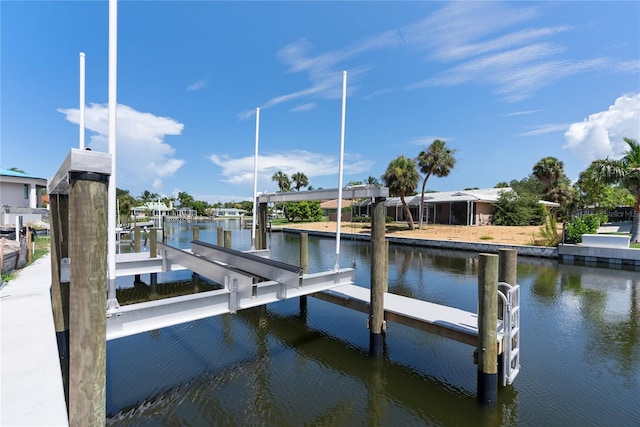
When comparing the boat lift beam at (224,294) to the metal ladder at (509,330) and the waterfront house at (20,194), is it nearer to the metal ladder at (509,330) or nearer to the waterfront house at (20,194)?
the metal ladder at (509,330)

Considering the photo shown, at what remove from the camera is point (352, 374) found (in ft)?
20.4

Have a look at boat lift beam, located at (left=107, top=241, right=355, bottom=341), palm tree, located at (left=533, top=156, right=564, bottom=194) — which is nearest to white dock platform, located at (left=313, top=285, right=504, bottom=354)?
boat lift beam, located at (left=107, top=241, right=355, bottom=341)

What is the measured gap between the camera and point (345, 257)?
21.5 metres

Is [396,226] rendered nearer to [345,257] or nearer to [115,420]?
[345,257]

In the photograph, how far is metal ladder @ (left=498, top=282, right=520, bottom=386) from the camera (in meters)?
5.36

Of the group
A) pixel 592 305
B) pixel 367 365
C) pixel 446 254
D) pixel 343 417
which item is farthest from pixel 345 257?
pixel 343 417

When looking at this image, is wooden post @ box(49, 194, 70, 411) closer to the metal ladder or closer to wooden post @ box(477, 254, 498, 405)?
wooden post @ box(477, 254, 498, 405)

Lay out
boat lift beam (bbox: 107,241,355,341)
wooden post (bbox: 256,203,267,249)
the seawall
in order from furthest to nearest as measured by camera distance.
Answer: the seawall < wooden post (bbox: 256,203,267,249) < boat lift beam (bbox: 107,241,355,341)

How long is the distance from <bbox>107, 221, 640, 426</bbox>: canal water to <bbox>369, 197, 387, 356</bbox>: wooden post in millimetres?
430

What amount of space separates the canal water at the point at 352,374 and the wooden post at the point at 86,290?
240 cm

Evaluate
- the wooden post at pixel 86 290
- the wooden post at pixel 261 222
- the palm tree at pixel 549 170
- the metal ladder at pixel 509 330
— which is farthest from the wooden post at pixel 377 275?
the palm tree at pixel 549 170

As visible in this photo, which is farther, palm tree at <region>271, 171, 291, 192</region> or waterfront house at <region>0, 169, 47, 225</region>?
palm tree at <region>271, 171, 291, 192</region>

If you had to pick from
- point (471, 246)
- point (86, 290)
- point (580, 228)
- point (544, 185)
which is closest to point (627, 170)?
point (580, 228)

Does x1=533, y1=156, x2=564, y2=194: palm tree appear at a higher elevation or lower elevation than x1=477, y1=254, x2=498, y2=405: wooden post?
higher
